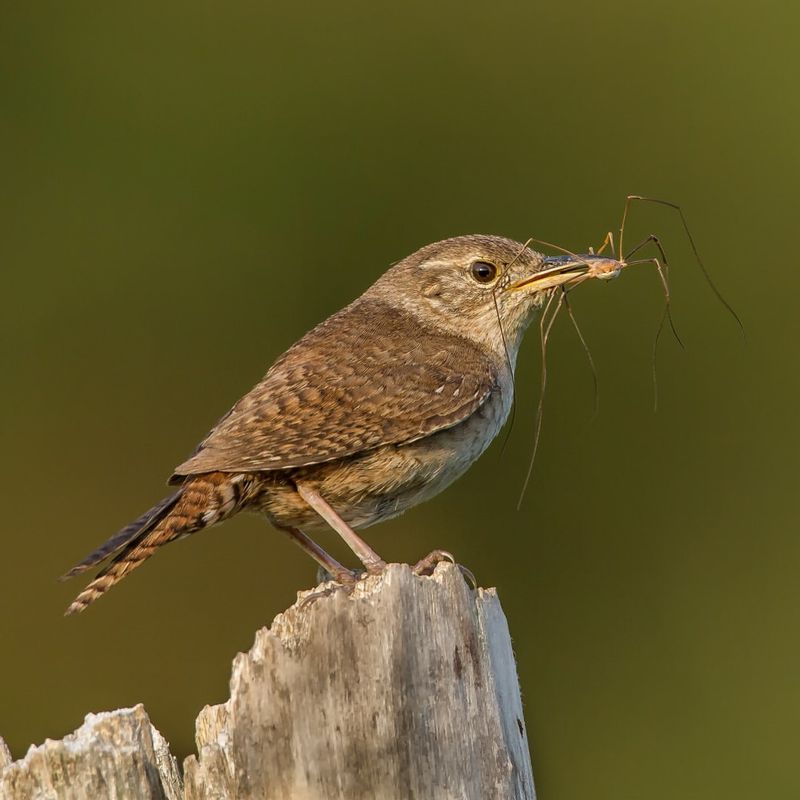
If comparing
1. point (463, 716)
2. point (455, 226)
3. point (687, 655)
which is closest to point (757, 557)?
point (687, 655)

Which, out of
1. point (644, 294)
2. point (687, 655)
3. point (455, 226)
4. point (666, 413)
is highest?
point (455, 226)

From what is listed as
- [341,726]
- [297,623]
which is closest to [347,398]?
[297,623]

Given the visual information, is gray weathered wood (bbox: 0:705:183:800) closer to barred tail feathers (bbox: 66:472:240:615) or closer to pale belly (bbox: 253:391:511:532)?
barred tail feathers (bbox: 66:472:240:615)

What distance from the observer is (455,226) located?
764 cm

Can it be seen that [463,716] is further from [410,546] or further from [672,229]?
[672,229]

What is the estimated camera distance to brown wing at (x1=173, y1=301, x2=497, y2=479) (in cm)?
433

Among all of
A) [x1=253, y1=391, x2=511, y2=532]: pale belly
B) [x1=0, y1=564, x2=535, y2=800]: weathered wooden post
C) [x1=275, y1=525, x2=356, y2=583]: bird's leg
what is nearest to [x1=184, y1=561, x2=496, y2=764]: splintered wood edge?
[x1=0, y1=564, x2=535, y2=800]: weathered wooden post

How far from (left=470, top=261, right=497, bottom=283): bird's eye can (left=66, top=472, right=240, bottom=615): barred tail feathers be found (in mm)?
1420

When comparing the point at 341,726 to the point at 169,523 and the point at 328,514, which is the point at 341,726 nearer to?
the point at 169,523

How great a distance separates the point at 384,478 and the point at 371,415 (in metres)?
0.21

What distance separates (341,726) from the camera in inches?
114

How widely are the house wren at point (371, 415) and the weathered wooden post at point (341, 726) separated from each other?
33.6 inches

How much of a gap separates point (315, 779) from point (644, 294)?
518 centimetres

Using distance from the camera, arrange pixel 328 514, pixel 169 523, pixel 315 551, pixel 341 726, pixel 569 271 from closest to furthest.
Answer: pixel 341 726, pixel 169 523, pixel 328 514, pixel 315 551, pixel 569 271
